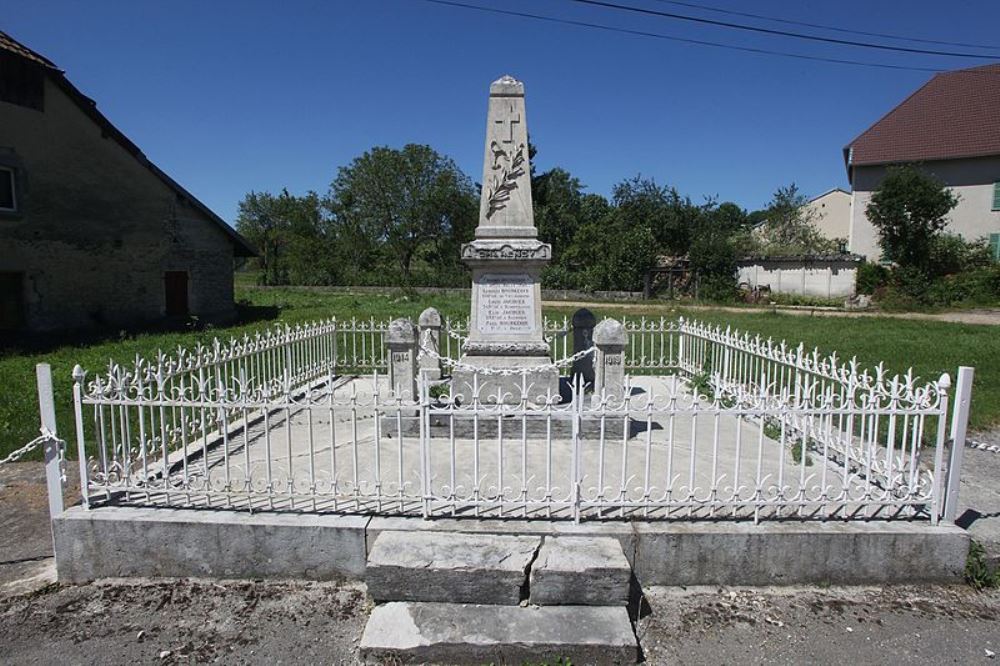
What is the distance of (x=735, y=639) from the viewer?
10.8 feet

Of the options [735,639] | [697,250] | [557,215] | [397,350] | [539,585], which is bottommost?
[735,639]

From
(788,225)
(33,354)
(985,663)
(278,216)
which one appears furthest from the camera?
(278,216)

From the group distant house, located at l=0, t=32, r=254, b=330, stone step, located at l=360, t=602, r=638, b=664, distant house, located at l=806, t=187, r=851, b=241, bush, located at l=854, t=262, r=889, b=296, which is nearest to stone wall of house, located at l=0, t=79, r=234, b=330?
distant house, located at l=0, t=32, r=254, b=330

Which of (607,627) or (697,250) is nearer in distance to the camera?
(607,627)

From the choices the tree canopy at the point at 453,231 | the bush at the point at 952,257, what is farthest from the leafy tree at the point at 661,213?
the bush at the point at 952,257

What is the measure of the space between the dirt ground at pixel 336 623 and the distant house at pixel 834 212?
4321cm

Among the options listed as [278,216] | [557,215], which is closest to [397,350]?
[557,215]

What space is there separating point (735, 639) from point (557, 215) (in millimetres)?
40340

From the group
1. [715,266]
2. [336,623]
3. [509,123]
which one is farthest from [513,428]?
[715,266]

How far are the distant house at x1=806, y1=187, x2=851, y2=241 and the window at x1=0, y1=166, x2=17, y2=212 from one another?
43064 millimetres

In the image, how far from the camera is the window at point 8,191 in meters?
14.4

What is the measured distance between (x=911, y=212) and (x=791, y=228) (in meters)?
11.6

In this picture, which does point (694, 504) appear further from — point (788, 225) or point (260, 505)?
point (788, 225)

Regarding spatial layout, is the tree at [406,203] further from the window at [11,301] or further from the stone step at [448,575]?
the stone step at [448,575]
